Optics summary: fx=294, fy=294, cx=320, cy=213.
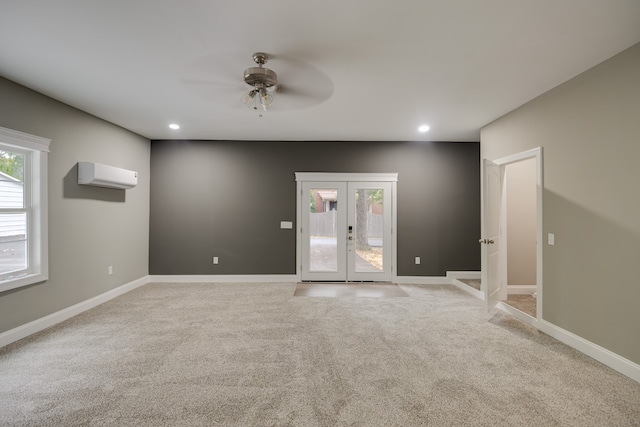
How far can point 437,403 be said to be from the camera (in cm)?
205

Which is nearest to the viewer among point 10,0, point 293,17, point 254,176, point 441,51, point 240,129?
point 10,0

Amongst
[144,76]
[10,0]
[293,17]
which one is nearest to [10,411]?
[10,0]

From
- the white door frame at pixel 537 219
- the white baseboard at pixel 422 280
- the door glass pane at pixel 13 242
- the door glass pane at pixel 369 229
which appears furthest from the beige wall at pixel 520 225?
the door glass pane at pixel 13 242

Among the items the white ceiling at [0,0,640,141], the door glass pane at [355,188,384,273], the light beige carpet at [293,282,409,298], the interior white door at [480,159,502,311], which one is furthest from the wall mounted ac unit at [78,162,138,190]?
the interior white door at [480,159,502,311]

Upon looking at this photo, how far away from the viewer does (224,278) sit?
5500 millimetres

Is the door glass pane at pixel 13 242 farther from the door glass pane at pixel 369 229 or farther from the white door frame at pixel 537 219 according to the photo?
the white door frame at pixel 537 219

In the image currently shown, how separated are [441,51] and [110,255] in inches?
199

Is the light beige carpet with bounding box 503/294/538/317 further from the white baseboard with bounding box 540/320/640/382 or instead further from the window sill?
the window sill

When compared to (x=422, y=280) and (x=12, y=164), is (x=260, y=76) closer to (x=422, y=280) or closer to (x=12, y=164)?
(x=12, y=164)

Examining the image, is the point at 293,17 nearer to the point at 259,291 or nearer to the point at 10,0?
the point at 10,0

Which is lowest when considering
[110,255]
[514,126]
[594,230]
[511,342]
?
[511,342]

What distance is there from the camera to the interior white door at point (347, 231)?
556cm

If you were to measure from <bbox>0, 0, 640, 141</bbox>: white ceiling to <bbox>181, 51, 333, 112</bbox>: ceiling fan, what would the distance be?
0.02 m

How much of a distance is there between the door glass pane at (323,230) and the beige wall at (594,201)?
319cm
